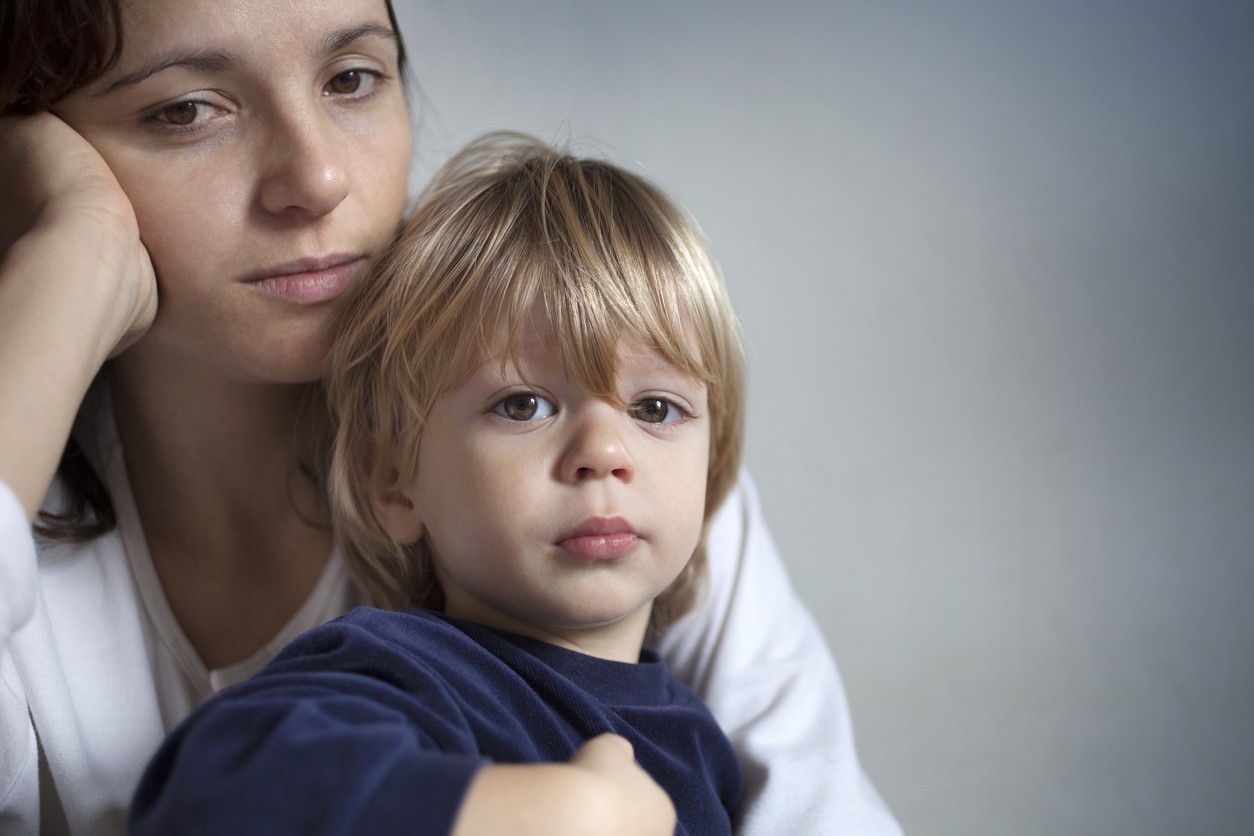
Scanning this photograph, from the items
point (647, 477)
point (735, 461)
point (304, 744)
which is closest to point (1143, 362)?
point (735, 461)

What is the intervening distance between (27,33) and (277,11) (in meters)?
0.21

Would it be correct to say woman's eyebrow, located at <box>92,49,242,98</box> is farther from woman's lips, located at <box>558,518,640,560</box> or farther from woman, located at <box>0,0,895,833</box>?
woman's lips, located at <box>558,518,640,560</box>

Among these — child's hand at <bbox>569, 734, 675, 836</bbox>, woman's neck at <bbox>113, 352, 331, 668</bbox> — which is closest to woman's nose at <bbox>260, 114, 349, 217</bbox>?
woman's neck at <bbox>113, 352, 331, 668</bbox>

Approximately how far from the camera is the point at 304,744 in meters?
0.71

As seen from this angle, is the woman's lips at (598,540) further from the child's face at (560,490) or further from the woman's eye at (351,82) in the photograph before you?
the woman's eye at (351,82)

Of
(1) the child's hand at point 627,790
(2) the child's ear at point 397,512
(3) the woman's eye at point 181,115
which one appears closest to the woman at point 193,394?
(3) the woman's eye at point 181,115

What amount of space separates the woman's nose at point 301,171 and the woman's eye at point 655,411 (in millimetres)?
350

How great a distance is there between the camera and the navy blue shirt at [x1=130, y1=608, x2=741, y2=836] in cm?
69

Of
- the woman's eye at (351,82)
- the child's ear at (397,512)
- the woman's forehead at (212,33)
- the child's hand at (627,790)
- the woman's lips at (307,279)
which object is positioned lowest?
the child's hand at (627,790)

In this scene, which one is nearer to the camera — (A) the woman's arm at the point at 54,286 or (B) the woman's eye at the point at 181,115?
(A) the woman's arm at the point at 54,286

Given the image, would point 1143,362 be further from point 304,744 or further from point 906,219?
point 304,744

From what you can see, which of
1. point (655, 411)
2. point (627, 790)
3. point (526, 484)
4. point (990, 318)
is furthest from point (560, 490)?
point (990, 318)

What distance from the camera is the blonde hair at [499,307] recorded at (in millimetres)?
999

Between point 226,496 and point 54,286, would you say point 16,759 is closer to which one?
point 226,496
